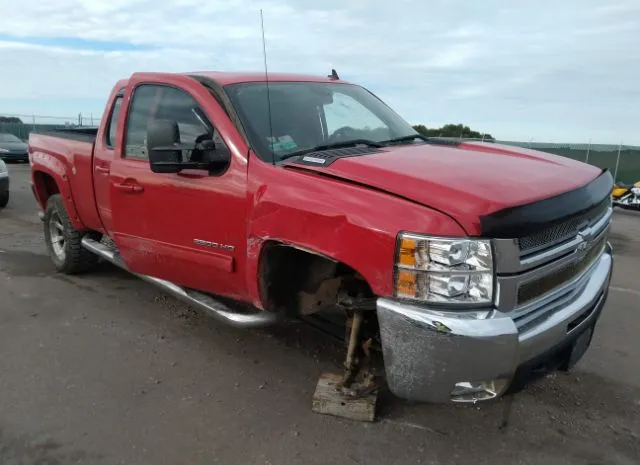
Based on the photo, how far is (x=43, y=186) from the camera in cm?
637

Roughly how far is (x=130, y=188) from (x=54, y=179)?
2168 millimetres

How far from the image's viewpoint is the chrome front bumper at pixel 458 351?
2.55 metres

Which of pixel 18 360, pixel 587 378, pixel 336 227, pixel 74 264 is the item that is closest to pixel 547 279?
pixel 336 227

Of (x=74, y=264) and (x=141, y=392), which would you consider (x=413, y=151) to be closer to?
(x=141, y=392)

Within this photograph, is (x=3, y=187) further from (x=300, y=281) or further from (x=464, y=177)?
(x=464, y=177)

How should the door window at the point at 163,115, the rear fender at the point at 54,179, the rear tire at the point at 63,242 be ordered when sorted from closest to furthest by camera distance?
1. the door window at the point at 163,115
2. the rear fender at the point at 54,179
3. the rear tire at the point at 63,242

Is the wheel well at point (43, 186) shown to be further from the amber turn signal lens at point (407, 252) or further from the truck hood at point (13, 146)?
the truck hood at point (13, 146)

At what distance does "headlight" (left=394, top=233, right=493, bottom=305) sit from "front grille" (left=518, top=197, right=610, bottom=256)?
239mm

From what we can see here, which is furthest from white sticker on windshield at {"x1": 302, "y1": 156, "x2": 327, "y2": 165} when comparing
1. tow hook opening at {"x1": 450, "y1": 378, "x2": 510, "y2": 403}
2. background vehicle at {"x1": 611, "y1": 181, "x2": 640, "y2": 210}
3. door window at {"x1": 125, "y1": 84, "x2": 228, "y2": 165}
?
background vehicle at {"x1": 611, "y1": 181, "x2": 640, "y2": 210}

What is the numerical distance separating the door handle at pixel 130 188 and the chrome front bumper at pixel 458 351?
220cm

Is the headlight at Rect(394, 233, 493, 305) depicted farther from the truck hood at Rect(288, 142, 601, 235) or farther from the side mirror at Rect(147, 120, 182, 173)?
the side mirror at Rect(147, 120, 182, 173)

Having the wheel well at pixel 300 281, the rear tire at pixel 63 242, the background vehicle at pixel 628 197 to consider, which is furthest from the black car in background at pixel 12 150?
the wheel well at pixel 300 281

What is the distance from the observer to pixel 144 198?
4082mm

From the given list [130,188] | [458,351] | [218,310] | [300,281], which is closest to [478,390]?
[458,351]
